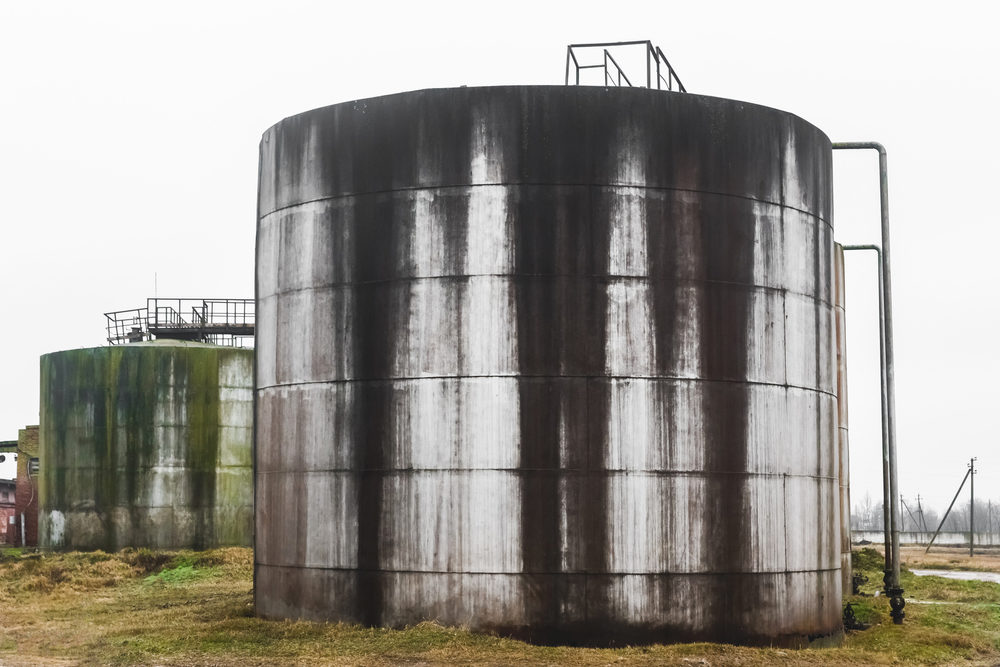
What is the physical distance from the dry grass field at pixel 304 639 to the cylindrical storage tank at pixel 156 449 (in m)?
11.1

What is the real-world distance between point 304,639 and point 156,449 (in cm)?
2365

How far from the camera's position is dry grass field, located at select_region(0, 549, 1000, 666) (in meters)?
17.8

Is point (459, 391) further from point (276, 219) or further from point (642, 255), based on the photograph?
point (276, 219)

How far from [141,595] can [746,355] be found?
15.3m

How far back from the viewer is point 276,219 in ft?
70.6

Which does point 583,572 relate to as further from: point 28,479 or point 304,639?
point 28,479

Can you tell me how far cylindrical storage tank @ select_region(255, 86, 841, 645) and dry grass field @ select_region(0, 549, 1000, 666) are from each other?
0.68 metres

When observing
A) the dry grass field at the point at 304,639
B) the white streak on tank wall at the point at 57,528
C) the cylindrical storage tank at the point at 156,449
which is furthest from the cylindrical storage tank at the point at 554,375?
the white streak on tank wall at the point at 57,528

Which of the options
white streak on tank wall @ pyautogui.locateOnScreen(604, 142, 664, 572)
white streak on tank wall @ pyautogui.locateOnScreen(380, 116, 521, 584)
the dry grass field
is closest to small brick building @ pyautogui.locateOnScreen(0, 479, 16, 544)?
the dry grass field

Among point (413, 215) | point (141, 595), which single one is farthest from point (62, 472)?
point (413, 215)

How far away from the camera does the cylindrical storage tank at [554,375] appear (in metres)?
19.0

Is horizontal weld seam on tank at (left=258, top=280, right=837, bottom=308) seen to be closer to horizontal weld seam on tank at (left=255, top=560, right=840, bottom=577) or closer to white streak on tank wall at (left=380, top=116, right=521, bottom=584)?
white streak on tank wall at (left=380, top=116, right=521, bottom=584)

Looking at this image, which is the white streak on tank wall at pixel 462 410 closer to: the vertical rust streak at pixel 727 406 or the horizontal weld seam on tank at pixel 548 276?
the horizontal weld seam on tank at pixel 548 276

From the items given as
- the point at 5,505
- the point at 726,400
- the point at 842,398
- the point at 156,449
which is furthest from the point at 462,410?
the point at 5,505
